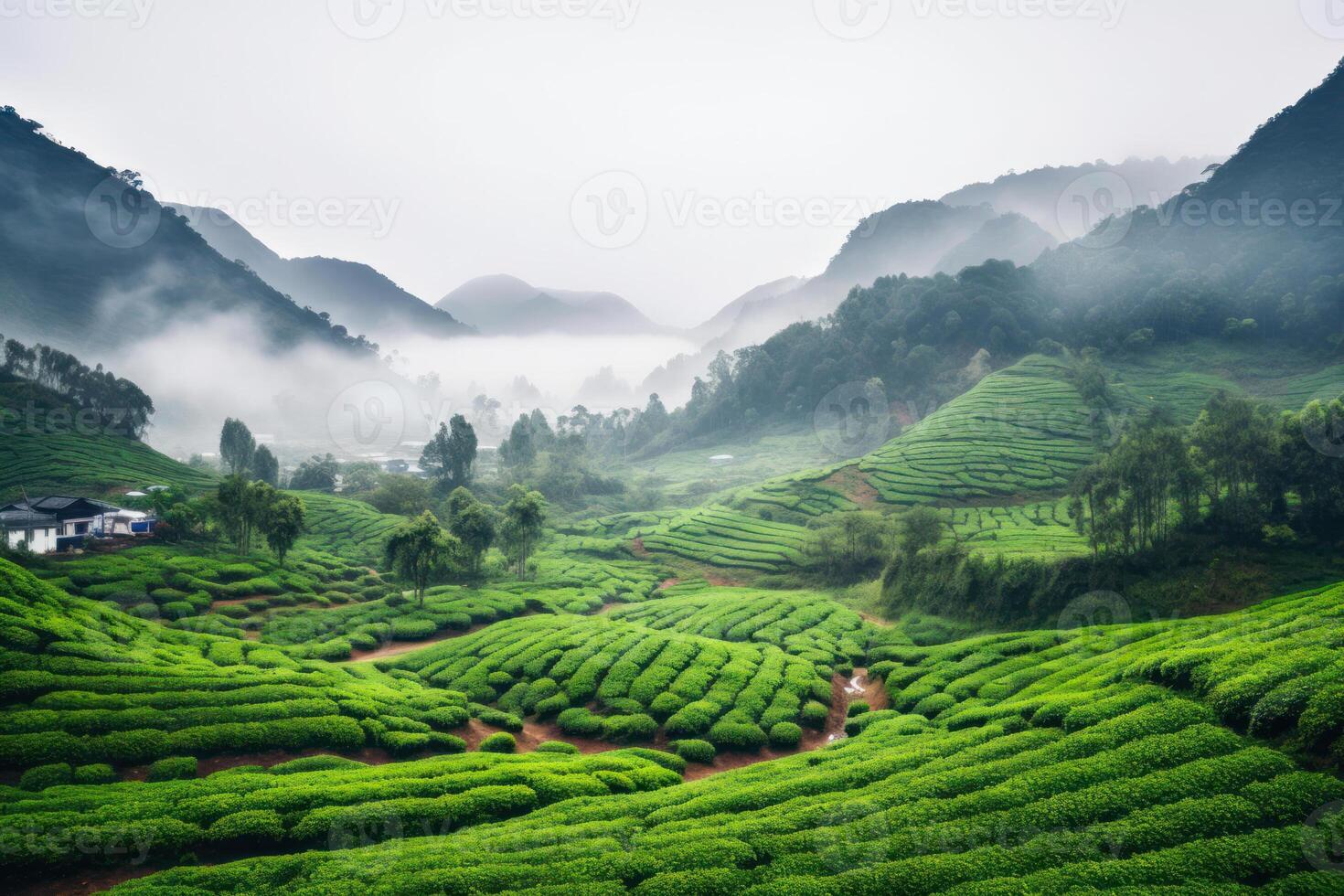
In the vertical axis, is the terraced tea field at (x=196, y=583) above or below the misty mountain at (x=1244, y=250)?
below

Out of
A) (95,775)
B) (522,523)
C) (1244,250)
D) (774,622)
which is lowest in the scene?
(774,622)

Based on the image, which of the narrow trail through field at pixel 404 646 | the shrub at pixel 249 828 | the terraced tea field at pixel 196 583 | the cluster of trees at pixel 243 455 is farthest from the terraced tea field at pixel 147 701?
the cluster of trees at pixel 243 455

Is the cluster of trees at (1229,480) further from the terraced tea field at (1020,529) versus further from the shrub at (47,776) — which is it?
the shrub at (47,776)

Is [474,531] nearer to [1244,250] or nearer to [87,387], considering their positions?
[87,387]

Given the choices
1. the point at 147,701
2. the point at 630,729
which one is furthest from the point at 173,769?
the point at 630,729

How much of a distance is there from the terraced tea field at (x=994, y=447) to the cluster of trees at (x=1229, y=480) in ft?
101

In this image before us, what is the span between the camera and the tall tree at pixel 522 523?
52781 millimetres

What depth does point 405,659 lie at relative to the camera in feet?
108

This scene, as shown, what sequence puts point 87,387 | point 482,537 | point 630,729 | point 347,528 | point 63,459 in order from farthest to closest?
point 87,387 < point 347,528 < point 63,459 < point 482,537 < point 630,729

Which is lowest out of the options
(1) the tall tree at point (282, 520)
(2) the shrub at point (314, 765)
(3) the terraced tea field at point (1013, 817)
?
(2) the shrub at point (314, 765)

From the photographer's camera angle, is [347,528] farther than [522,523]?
Yes

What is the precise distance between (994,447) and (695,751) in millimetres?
62797

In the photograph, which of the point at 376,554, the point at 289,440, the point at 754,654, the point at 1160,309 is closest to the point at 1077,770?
the point at 754,654

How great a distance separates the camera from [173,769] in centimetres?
1736
